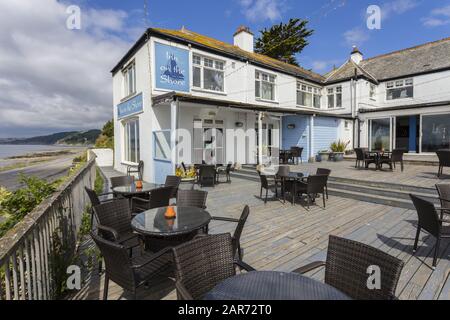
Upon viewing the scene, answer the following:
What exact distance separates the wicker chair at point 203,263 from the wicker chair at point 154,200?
2401mm

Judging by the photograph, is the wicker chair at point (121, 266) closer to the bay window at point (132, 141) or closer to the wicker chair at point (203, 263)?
the wicker chair at point (203, 263)

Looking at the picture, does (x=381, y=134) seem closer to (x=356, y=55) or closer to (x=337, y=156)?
(x=337, y=156)

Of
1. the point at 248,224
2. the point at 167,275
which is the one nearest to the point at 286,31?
the point at 248,224

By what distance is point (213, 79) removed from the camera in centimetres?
1235

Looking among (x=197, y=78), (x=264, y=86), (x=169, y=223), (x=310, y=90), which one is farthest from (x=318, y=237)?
(x=310, y=90)

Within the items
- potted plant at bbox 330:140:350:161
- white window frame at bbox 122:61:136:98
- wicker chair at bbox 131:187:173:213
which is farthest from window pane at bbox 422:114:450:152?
white window frame at bbox 122:61:136:98

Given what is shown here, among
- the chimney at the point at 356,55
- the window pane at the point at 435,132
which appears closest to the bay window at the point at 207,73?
the window pane at the point at 435,132

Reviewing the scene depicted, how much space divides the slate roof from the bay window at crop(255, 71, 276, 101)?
6.70m

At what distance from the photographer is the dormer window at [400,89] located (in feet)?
55.9

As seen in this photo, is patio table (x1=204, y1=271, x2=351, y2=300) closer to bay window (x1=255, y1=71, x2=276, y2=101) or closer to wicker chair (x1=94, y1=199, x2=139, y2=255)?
wicker chair (x1=94, y1=199, x2=139, y2=255)

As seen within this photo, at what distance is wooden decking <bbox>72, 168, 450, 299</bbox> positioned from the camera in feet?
9.15

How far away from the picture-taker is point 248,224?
4.93 meters

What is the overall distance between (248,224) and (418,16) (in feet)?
31.1

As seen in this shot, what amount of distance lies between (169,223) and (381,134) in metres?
18.4
